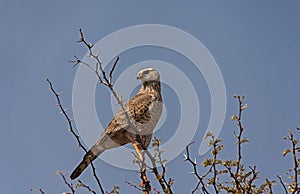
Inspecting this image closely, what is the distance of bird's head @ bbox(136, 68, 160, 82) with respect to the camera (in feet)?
21.5

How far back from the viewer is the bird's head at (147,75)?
6.54m

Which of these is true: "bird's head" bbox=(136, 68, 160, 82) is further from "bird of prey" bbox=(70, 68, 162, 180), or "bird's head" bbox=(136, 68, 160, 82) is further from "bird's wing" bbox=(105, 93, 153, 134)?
"bird's wing" bbox=(105, 93, 153, 134)

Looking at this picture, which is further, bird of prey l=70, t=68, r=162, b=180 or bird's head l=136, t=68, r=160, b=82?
bird's head l=136, t=68, r=160, b=82

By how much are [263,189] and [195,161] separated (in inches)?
25.5

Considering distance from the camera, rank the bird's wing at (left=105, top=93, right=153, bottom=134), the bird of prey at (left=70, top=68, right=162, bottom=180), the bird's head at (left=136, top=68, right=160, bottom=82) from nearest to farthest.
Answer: the bird of prey at (left=70, top=68, right=162, bottom=180)
the bird's wing at (left=105, top=93, right=153, bottom=134)
the bird's head at (left=136, top=68, right=160, bottom=82)

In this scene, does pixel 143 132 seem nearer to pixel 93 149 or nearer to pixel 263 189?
pixel 93 149

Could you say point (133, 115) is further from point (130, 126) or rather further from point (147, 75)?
point (147, 75)

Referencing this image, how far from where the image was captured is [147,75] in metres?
6.61

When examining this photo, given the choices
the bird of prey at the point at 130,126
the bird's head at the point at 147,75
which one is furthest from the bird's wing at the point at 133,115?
the bird's head at the point at 147,75

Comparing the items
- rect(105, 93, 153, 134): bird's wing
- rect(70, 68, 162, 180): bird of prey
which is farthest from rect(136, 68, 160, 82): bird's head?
rect(105, 93, 153, 134): bird's wing

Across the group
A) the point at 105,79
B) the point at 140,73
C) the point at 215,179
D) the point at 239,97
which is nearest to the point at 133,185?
the point at 215,179

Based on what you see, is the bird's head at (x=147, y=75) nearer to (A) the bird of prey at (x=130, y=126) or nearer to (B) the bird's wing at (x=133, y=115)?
(A) the bird of prey at (x=130, y=126)

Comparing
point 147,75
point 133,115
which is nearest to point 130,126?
point 133,115

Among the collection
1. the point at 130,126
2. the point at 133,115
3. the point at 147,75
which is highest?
the point at 147,75
